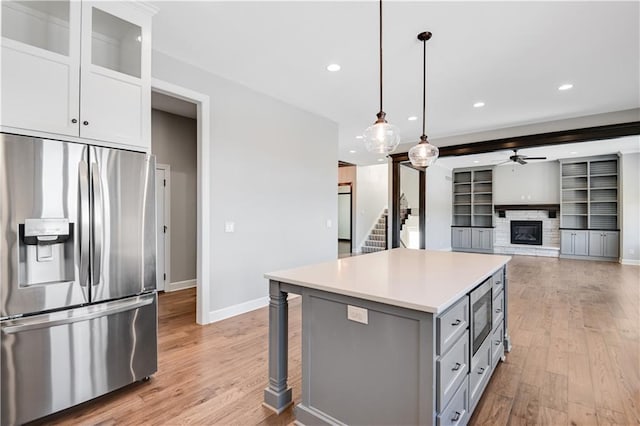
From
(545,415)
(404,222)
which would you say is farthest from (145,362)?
(404,222)

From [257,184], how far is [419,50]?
237 centimetres

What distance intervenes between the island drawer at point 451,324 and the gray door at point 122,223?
1989 millimetres

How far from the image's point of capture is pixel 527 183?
9.82m

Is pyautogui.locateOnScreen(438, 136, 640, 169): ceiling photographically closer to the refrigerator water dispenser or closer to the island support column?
the island support column

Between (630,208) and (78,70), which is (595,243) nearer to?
(630,208)

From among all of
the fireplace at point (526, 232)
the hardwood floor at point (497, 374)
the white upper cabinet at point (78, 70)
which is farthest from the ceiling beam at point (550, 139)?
the white upper cabinet at point (78, 70)

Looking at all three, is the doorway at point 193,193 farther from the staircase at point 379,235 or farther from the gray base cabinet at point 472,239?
the gray base cabinet at point 472,239

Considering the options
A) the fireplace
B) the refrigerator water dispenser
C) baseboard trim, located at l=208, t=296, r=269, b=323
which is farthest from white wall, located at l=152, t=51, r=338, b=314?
the fireplace

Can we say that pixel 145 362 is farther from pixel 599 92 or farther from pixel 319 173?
pixel 599 92

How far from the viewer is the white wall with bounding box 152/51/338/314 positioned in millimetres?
3572

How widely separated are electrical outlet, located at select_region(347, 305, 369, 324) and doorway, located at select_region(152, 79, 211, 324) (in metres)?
2.29

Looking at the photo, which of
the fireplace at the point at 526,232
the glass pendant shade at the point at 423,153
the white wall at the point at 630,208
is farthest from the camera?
the fireplace at the point at 526,232

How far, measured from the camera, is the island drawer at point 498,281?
248 cm

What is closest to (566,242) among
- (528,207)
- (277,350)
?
(528,207)
